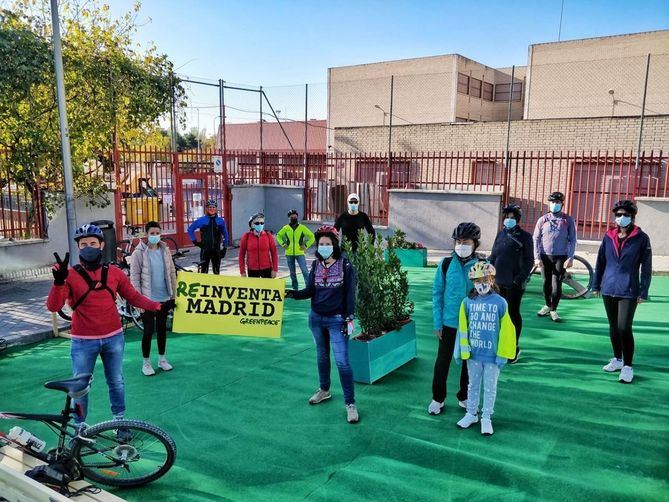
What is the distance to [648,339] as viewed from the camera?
7.64m

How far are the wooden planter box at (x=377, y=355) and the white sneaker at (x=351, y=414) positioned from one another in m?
0.84

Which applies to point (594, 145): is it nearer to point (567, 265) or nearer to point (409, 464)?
point (567, 265)

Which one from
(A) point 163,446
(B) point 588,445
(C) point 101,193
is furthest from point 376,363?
(C) point 101,193

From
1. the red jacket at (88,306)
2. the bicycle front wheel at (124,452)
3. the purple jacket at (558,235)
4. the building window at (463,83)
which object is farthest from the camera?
the building window at (463,83)

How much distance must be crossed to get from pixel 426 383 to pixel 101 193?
399 inches

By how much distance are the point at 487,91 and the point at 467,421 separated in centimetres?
3153

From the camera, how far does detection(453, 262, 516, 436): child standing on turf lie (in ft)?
15.4

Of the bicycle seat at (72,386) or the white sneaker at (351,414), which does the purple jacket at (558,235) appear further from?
the bicycle seat at (72,386)

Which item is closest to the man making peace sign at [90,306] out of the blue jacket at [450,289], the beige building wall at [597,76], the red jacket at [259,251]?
the blue jacket at [450,289]

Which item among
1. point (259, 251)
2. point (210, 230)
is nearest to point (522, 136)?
point (210, 230)

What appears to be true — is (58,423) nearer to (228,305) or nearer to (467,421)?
(228,305)

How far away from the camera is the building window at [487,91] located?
33.1 metres

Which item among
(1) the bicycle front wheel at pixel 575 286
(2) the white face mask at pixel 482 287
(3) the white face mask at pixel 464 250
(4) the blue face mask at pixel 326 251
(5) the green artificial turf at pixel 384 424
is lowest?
(5) the green artificial turf at pixel 384 424

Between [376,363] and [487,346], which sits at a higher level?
[487,346]
